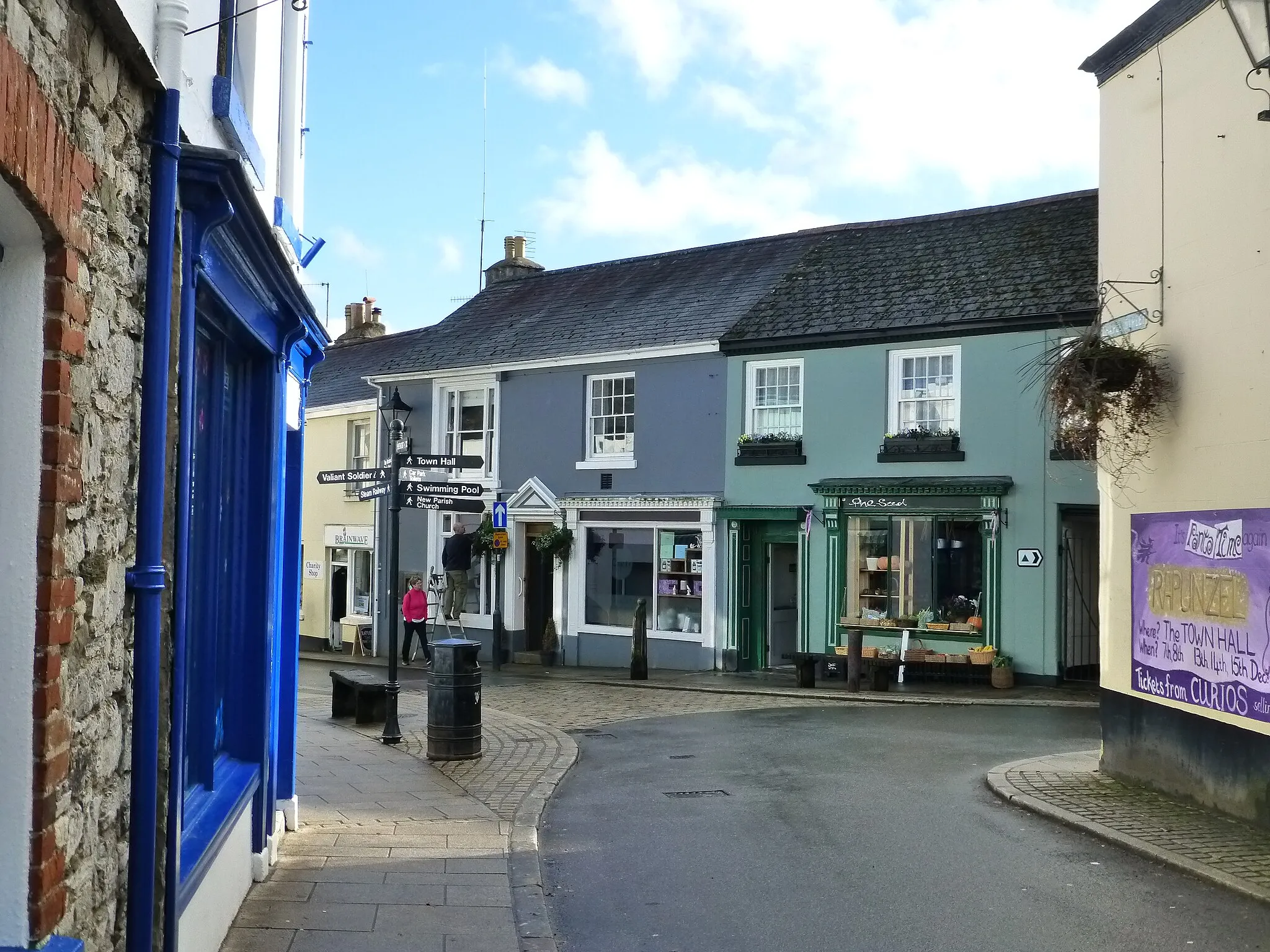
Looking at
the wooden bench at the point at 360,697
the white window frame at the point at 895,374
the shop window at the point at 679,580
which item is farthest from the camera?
the shop window at the point at 679,580

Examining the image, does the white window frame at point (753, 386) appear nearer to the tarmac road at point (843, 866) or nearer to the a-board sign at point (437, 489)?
the a-board sign at point (437, 489)

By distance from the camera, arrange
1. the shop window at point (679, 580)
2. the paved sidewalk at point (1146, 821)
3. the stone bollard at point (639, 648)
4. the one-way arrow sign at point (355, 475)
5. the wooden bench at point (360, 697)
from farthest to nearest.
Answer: the shop window at point (679, 580) → the stone bollard at point (639, 648) → the wooden bench at point (360, 697) → the one-way arrow sign at point (355, 475) → the paved sidewalk at point (1146, 821)

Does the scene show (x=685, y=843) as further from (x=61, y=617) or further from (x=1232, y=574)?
(x=61, y=617)

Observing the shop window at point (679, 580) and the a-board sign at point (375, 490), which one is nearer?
the a-board sign at point (375, 490)

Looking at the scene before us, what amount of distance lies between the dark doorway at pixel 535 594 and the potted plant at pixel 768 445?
564 centimetres

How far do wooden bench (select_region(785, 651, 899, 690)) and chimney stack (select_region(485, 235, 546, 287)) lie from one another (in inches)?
519

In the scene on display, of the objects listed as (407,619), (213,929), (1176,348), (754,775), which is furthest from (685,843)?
(407,619)

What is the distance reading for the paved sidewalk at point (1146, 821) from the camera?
7.78 metres

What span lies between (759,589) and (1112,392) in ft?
45.4

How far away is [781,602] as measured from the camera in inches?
927

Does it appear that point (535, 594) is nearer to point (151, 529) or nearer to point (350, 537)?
point (350, 537)

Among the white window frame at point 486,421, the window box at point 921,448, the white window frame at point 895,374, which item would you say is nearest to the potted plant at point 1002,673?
the window box at point 921,448

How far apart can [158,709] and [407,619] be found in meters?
21.6

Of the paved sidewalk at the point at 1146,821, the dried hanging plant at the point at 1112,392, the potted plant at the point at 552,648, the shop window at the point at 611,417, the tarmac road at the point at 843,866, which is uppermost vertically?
the shop window at the point at 611,417
